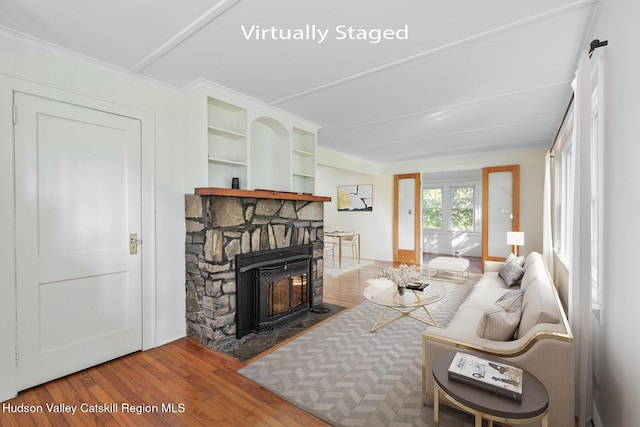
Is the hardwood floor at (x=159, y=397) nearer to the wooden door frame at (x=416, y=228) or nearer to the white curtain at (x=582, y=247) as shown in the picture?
the white curtain at (x=582, y=247)

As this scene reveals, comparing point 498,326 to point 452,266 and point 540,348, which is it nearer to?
point 540,348

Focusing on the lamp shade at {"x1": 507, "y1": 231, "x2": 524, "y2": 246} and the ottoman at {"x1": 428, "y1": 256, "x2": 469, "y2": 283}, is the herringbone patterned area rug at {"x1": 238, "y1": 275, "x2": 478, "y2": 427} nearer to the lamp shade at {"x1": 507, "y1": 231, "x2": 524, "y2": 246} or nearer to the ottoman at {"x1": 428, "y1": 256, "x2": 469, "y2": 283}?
the ottoman at {"x1": 428, "y1": 256, "x2": 469, "y2": 283}

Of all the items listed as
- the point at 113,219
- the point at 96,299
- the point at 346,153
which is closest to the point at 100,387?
the point at 96,299

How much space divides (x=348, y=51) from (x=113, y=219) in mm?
2387

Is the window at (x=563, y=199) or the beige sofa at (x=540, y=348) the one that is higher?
the window at (x=563, y=199)

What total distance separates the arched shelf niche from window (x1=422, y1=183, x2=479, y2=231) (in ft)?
20.4

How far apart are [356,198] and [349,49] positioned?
5659mm

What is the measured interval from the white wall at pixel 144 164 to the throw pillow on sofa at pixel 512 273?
153 inches

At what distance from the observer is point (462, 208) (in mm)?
8164

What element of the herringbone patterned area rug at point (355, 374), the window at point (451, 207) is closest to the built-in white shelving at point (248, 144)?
the herringbone patterned area rug at point (355, 374)

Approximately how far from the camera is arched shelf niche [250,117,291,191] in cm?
352

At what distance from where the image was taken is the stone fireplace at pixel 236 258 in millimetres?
2691

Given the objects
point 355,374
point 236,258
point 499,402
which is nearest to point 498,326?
point 499,402

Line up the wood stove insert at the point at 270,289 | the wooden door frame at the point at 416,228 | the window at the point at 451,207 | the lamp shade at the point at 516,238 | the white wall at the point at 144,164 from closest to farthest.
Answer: the white wall at the point at 144,164 < the wood stove insert at the point at 270,289 < the lamp shade at the point at 516,238 < the wooden door frame at the point at 416,228 < the window at the point at 451,207
